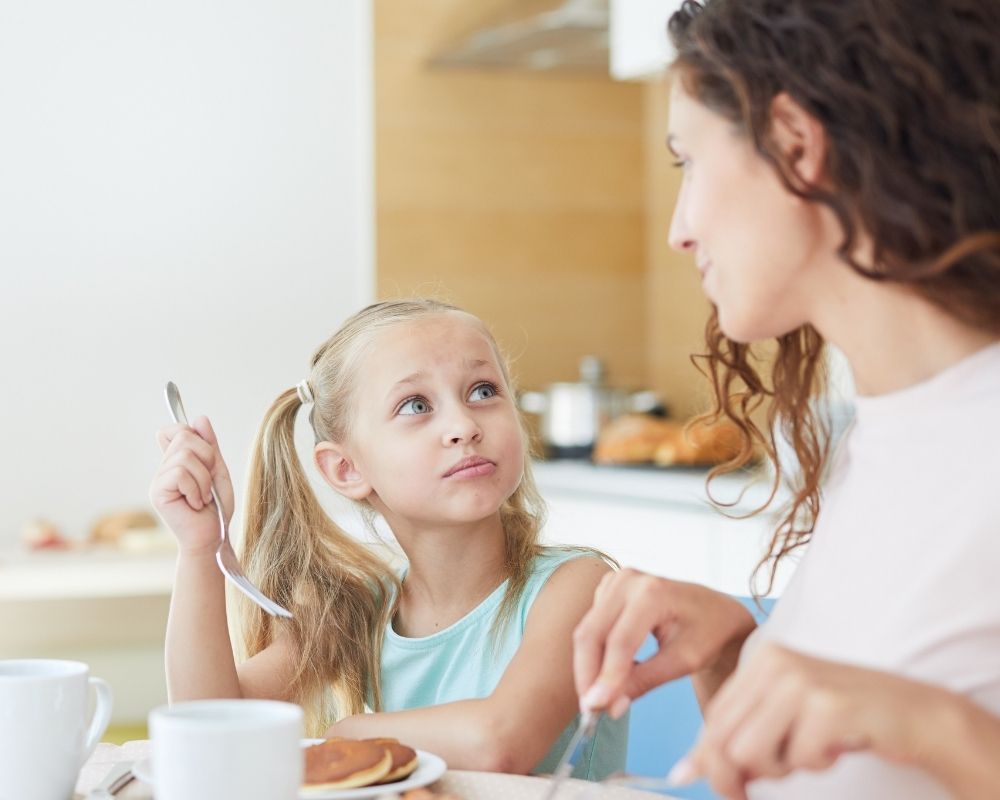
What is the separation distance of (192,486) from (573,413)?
2127 mm

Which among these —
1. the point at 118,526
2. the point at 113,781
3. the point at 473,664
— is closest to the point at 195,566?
the point at 473,664

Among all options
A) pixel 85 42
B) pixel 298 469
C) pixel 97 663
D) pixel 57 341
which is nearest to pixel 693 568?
pixel 298 469

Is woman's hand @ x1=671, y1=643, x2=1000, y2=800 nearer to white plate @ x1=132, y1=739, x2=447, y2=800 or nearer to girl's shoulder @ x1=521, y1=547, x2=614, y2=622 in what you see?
white plate @ x1=132, y1=739, x2=447, y2=800

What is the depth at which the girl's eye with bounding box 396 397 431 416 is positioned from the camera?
144 centimetres

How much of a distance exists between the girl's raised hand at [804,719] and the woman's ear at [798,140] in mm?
295

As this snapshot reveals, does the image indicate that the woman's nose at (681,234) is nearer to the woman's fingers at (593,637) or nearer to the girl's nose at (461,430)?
the woman's fingers at (593,637)

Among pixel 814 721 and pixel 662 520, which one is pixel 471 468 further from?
pixel 662 520

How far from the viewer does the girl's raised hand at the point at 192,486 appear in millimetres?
1312

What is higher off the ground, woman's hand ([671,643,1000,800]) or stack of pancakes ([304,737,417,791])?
woman's hand ([671,643,1000,800])

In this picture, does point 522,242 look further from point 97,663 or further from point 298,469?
point 298,469

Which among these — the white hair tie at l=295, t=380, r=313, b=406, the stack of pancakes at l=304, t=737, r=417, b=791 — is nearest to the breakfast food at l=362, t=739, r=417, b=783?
the stack of pancakes at l=304, t=737, r=417, b=791

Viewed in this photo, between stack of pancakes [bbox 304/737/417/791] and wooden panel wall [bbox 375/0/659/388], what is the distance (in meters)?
2.71

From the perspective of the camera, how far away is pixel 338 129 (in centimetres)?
364

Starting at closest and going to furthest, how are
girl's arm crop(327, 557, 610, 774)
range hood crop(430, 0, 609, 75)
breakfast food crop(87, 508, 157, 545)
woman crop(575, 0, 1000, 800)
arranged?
1. woman crop(575, 0, 1000, 800)
2. girl's arm crop(327, 557, 610, 774)
3. range hood crop(430, 0, 609, 75)
4. breakfast food crop(87, 508, 157, 545)
